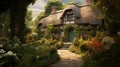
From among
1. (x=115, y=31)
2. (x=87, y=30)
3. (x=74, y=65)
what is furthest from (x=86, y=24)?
(x=74, y=65)

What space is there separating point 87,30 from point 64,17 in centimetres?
491

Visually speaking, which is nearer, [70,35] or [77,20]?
[77,20]

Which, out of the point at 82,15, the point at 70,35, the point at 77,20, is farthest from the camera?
the point at 70,35

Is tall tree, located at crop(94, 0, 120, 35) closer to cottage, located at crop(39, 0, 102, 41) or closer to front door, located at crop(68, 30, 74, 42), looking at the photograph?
cottage, located at crop(39, 0, 102, 41)

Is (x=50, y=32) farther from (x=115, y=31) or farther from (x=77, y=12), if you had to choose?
(x=115, y=31)

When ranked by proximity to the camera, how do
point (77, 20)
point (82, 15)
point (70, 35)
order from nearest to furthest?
1. point (77, 20)
2. point (82, 15)
3. point (70, 35)

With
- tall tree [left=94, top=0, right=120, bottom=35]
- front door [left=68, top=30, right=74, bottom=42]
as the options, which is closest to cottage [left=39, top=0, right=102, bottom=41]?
front door [left=68, top=30, right=74, bottom=42]

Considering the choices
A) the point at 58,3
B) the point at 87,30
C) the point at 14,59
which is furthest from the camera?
the point at 58,3

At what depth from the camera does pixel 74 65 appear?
12.7 metres

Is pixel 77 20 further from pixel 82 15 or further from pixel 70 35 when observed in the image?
pixel 70 35

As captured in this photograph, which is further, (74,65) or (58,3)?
(58,3)

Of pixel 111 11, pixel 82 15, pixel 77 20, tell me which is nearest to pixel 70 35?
pixel 77 20

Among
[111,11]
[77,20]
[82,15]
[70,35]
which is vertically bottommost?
[70,35]

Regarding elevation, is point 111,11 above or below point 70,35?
above
